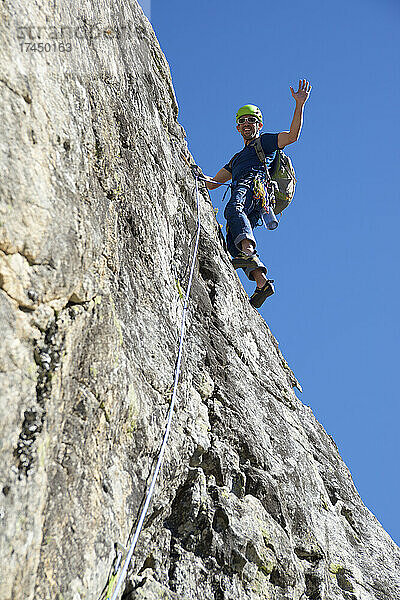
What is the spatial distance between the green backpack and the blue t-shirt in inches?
3.1

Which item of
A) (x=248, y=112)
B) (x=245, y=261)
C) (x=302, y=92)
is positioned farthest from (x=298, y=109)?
(x=245, y=261)

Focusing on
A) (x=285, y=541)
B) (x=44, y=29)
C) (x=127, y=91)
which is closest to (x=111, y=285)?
(x=44, y=29)

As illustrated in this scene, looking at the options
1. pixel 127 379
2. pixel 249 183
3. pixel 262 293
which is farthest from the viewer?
pixel 249 183

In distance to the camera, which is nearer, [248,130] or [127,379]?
[127,379]

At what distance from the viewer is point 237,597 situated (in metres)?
4.66

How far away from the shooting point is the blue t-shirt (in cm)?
947

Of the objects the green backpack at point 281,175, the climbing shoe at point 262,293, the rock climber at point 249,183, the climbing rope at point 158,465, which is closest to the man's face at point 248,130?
the rock climber at point 249,183

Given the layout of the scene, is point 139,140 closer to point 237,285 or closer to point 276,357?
point 237,285

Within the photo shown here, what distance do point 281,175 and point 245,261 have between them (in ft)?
6.31

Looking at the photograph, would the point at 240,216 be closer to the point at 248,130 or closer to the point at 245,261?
the point at 245,261

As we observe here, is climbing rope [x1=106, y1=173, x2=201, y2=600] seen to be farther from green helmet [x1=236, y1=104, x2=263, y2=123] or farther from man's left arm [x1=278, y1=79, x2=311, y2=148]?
green helmet [x1=236, y1=104, x2=263, y2=123]

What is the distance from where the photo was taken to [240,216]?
899 cm

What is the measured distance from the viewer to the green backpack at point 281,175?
380 inches

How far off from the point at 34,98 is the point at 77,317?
1322mm
